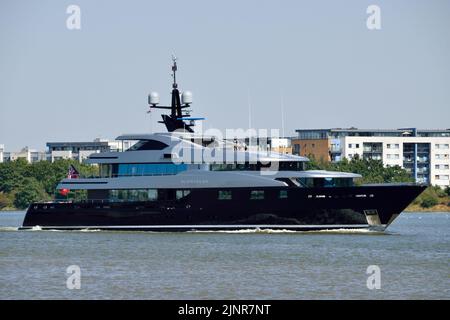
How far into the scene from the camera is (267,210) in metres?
57.6

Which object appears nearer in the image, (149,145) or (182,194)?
(182,194)

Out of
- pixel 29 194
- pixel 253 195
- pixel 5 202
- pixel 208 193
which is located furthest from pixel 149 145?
pixel 5 202

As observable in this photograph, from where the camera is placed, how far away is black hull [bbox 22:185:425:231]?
56562 millimetres

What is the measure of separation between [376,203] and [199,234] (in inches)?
349

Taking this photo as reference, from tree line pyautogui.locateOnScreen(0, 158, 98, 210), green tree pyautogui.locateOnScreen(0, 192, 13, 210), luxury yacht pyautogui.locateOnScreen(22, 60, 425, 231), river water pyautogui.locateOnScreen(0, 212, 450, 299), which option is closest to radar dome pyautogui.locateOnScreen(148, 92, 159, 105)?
luxury yacht pyautogui.locateOnScreen(22, 60, 425, 231)

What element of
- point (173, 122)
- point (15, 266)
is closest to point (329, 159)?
point (173, 122)

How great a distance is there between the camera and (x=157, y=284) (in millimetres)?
37219

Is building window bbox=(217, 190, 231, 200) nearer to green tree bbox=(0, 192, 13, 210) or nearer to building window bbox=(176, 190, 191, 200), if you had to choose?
building window bbox=(176, 190, 191, 200)

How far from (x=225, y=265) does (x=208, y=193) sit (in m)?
15.8

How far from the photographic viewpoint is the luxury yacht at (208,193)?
56.8 meters

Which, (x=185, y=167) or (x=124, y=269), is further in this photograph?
(x=185, y=167)

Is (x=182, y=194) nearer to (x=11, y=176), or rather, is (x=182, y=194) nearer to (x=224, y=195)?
(x=224, y=195)

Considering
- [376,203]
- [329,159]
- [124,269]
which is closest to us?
[124,269]
